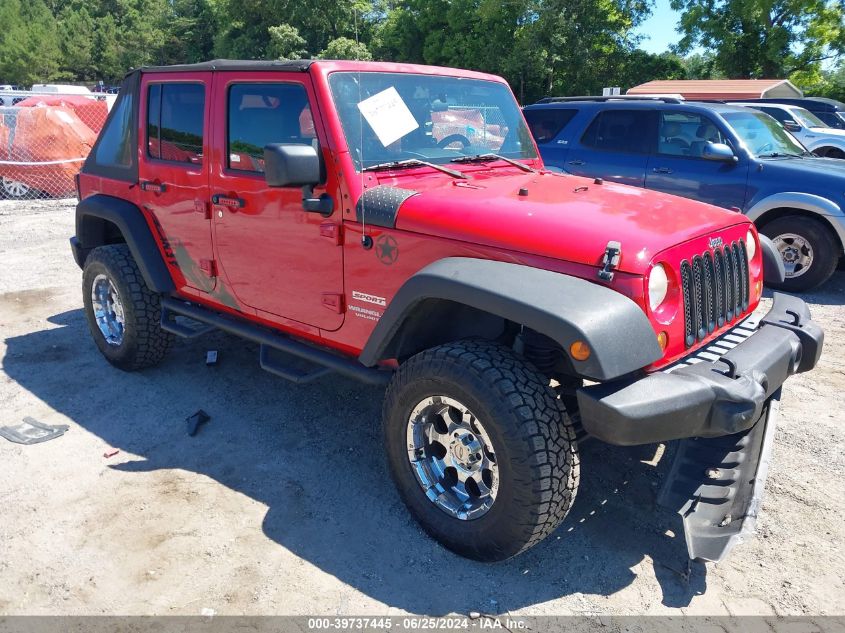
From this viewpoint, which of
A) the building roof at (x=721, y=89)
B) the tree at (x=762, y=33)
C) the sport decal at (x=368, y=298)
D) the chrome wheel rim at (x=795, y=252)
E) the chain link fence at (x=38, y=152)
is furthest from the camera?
the tree at (x=762, y=33)

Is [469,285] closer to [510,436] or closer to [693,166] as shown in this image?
[510,436]

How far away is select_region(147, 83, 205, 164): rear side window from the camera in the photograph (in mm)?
3945

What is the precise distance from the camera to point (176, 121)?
4.13 m

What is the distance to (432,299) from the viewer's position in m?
2.86

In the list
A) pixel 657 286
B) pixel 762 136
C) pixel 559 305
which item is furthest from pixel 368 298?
pixel 762 136

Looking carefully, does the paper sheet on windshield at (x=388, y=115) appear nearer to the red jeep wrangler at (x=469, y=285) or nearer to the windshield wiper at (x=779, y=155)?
the red jeep wrangler at (x=469, y=285)

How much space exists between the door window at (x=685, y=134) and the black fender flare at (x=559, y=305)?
5.44 metres

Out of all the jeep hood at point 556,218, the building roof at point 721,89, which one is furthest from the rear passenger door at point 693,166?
the building roof at point 721,89

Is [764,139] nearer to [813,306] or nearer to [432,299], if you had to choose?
[813,306]

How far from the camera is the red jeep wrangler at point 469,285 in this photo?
251 cm

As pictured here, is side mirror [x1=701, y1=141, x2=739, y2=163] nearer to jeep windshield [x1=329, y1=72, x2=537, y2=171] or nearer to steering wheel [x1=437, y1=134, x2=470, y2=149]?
jeep windshield [x1=329, y1=72, x2=537, y2=171]

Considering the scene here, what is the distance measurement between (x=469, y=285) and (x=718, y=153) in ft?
17.6

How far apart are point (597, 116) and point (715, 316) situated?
5.57 m

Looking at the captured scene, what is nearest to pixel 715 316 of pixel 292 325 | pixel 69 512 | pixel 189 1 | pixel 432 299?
pixel 432 299
